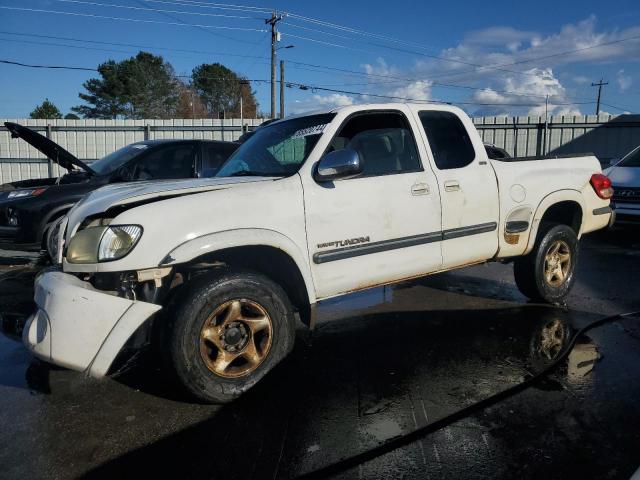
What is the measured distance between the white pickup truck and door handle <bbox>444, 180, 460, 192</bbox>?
0.03ft

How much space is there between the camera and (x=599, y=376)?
3.39 m

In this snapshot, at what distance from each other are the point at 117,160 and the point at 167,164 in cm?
73

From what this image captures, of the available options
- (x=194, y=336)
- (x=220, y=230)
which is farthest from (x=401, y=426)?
(x=220, y=230)

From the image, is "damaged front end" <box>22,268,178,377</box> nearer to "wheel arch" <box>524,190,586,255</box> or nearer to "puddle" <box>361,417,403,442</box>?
"puddle" <box>361,417,403,442</box>

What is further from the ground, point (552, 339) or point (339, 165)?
point (339, 165)

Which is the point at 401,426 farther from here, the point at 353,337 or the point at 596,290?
the point at 596,290

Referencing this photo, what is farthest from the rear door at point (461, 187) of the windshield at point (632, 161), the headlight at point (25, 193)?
the windshield at point (632, 161)

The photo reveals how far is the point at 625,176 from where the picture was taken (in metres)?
9.06

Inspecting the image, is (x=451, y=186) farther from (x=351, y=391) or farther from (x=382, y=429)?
(x=382, y=429)

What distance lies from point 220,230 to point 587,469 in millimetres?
2280

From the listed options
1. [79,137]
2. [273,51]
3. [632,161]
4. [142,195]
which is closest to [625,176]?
[632,161]

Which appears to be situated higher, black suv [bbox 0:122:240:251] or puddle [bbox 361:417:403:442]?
black suv [bbox 0:122:240:251]

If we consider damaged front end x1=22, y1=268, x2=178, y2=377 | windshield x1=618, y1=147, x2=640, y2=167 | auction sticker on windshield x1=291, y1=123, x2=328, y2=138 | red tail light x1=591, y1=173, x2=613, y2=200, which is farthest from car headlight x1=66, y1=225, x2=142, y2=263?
windshield x1=618, y1=147, x2=640, y2=167

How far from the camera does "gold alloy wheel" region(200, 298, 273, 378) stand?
118 inches
